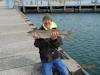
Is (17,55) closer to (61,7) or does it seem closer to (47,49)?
(47,49)

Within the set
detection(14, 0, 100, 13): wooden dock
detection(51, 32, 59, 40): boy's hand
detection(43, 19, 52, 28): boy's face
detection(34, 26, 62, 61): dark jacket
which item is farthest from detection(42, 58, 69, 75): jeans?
→ detection(14, 0, 100, 13): wooden dock

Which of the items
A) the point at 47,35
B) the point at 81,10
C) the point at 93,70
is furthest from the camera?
the point at 81,10

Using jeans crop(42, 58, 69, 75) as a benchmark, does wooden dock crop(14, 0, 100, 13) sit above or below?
above

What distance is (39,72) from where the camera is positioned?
25.8ft

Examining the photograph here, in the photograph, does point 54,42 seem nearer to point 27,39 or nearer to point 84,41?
point 27,39

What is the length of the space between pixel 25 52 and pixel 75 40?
30.9 ft


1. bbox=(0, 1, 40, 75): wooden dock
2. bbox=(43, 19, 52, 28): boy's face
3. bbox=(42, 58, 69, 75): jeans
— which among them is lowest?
bbox=(0, 1, 40, 75): wooden dock

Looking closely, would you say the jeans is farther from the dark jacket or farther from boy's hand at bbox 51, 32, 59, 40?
boy's hand at bbox 51, 32, 59, 40

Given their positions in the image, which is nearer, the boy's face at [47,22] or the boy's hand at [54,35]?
the boy's hand at [54,35]

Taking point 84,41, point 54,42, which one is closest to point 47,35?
point 54,42

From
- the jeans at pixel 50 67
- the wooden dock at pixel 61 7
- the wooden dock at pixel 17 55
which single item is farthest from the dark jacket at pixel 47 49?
the wooden dock at pixel 61 7

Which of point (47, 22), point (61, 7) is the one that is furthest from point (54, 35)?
point (61, 7)

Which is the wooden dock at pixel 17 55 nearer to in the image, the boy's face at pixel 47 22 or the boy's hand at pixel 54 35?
the boy's hand at pixel 54 35

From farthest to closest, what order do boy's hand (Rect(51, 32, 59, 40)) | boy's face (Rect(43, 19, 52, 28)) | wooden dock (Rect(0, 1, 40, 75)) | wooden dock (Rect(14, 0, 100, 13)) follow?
wooden dock (Rect(14, 0, 100, 13))
wooden dock (Rect(0, 1, 40, 75))
boy's face (Rect(43, 19, 52, 28))
boy's hand (Rect(51, 32, 59, 40))
